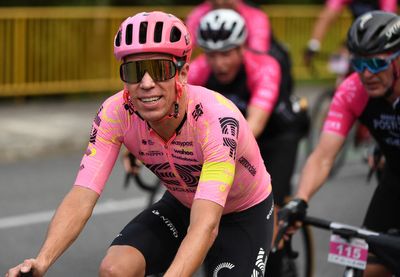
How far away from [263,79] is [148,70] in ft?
8.24

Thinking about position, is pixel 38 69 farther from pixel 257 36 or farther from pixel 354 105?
pixel 354 105

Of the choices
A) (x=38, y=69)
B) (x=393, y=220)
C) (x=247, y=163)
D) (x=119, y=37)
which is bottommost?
(x=38, y=69)

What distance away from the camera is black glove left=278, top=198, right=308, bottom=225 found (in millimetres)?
4984

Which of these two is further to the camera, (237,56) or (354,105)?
(237,56)

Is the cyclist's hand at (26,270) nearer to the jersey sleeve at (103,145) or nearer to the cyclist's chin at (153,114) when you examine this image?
the jersey sleeve at (103,145)

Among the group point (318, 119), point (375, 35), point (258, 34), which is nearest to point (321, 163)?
point (375, 35)

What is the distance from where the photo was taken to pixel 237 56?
6.57 metres

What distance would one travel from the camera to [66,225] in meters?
4.28

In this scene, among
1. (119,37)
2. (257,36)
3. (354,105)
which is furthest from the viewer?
(257,36)

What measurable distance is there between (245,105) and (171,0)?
10.6m

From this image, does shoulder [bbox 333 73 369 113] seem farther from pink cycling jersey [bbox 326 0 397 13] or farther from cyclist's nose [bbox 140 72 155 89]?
pink cycling jersey [bbox 326 0 397 13]

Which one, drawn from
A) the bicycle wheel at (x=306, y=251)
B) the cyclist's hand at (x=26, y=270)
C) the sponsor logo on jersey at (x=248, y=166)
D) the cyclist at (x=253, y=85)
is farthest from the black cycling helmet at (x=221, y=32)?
the cyclist's hand at (x=26, y=270)

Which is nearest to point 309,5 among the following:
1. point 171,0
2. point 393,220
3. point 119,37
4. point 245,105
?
point 171,0

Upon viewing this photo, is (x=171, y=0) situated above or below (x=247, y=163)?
below
